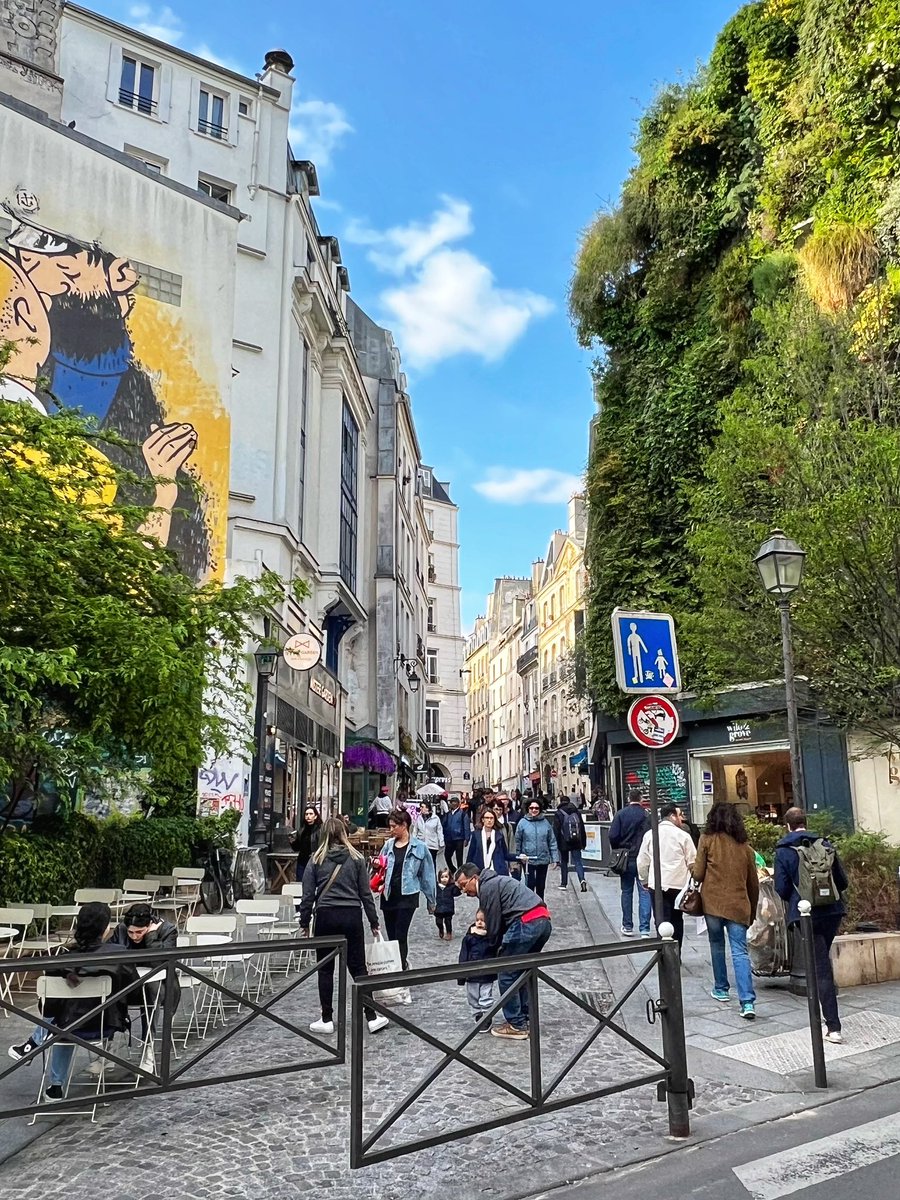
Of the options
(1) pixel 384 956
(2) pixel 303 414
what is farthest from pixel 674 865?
(2) pixel 303 414

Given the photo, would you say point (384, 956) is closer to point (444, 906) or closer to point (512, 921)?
point (512, 921)

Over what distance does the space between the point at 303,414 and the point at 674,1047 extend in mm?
25649

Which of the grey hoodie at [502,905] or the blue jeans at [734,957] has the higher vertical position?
the grey hoodie at [502,905]

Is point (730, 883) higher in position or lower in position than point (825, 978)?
higher

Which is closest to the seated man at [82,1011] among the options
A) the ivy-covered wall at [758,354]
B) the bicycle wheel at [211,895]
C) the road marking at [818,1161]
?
the road marking at [818,1161]

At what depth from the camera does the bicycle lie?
13.5 m

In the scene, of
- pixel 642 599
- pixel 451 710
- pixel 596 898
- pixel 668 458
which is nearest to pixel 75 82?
pixel 668 458

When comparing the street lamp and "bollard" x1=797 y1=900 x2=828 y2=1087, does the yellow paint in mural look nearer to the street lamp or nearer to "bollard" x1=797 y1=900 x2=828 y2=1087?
the street lamp

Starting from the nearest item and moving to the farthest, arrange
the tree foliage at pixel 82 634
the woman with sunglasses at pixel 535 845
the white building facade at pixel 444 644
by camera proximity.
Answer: the tree foliage at pixel 82 634, the woman with sunglasses at pixel 535 845, the white building facade at pixel 444 644

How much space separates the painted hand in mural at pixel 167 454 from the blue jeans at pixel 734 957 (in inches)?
613

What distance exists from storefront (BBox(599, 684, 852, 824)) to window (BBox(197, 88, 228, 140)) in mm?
22180

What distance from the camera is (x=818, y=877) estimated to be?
646 centimetres

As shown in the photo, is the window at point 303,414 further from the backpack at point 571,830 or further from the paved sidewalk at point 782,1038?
the paved sidewalk at point 782,1038

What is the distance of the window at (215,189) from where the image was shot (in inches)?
1064
